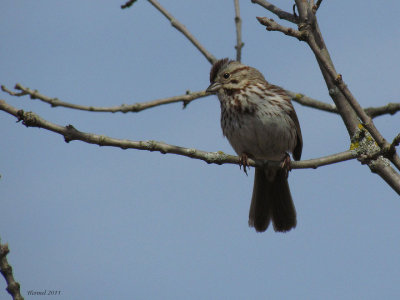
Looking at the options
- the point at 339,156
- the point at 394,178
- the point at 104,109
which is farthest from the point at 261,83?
the point at 394,178

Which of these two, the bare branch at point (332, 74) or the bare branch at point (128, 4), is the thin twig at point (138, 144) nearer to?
the bare branch at point (332, 74)

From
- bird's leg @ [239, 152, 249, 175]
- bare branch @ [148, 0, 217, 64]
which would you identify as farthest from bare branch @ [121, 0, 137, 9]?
bird's leg @ [239, 152, 249, 175]

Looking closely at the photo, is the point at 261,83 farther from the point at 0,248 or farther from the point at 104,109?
the point at 0,248

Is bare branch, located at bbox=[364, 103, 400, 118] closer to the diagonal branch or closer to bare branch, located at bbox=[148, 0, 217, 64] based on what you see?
bare branch, located at bbox=[148, 0, 217, 64]

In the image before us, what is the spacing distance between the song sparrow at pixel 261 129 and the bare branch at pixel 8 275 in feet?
11.5

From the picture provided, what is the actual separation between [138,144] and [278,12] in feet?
4.12

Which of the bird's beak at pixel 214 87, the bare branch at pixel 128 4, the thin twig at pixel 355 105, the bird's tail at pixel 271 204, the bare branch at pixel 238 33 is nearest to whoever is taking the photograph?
the thin twig at pixel 355 105

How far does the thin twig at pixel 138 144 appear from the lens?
11.3 feet

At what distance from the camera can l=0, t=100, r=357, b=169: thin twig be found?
11.3ft

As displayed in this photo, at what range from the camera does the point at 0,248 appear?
2713 mm

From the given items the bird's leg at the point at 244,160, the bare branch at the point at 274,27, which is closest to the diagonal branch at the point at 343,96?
the bare branch at the point at 274,27

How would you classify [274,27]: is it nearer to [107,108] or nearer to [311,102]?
[107,108]

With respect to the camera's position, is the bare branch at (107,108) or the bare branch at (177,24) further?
the bare branch at (177,24)

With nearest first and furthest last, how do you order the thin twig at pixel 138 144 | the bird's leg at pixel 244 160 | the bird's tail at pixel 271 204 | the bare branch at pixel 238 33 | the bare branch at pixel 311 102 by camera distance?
the thin twig at pixel 138 144 < the bird's leg at pixel 244 160 < the bare branch at pixel 311 102 < the bare branch at pixel 238 33 < the bird's tail at pixel 271 204
